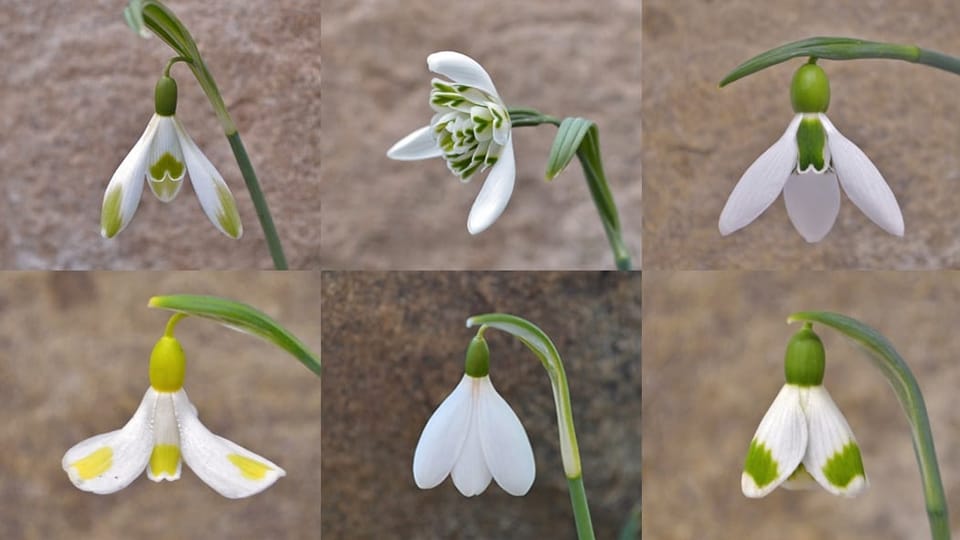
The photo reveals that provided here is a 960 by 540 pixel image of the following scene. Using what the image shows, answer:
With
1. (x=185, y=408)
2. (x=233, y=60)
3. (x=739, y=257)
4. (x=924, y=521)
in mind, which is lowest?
(x=924, y=521)

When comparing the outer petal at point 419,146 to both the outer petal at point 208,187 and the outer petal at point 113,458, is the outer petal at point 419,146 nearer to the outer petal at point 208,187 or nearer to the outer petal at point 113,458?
the outer petal at point 208,187

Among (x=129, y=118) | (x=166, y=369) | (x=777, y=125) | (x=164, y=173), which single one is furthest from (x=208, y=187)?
(x=777, y=125)

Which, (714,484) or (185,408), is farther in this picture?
(714,484)

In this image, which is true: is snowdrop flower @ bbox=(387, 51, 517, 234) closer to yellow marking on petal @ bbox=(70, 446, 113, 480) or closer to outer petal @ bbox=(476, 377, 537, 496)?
outer petal @ bbox=(476, 377, 537, 496)

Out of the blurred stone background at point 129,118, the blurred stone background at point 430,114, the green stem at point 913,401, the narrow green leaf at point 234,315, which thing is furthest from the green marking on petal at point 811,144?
the blurred stone background at point 129,118

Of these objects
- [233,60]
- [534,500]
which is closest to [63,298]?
[233,60]

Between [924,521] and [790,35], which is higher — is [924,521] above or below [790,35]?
below

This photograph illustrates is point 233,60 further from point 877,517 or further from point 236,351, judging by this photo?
point 877,517
